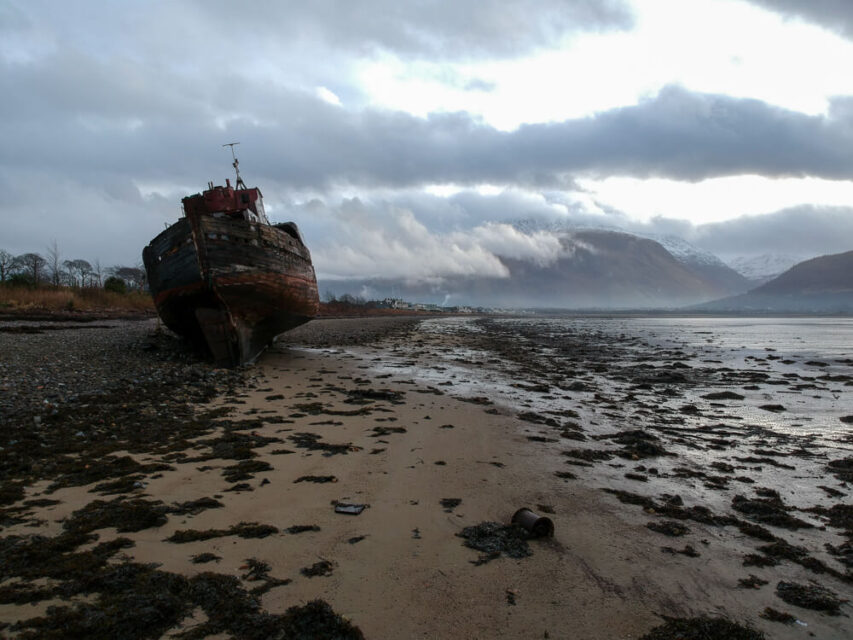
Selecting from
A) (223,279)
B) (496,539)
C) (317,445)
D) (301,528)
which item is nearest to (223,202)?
(223,279)

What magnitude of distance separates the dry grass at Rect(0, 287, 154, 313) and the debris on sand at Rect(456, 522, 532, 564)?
37987mm

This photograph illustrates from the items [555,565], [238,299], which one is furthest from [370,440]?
[238,299]

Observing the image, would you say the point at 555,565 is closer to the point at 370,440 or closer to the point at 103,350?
the point at 370,440

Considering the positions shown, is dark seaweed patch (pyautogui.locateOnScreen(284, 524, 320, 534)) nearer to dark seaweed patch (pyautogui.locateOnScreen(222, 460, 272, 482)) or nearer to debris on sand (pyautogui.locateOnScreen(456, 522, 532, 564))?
debris on sand (pyautogui.locateOnScreen(456, 522, 532, 564))

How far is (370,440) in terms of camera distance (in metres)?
7.15

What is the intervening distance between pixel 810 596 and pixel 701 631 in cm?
114

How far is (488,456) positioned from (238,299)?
996 centimetres

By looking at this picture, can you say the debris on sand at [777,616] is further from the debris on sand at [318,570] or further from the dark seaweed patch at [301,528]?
the dark seaweed patch at [301,528]

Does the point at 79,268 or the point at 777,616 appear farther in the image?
the point at 79,268

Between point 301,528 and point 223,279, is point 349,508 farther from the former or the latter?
point 223,279

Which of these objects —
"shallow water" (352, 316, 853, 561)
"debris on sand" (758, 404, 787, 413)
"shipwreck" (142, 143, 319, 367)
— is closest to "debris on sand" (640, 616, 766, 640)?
"shallow water" (352, 316, 853, 561)

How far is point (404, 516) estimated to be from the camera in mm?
4539

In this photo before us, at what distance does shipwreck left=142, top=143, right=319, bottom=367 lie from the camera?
13.1m

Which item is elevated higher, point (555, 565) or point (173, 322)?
point (173, 322)
